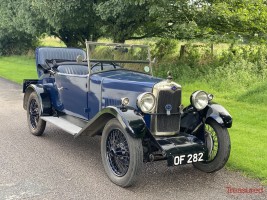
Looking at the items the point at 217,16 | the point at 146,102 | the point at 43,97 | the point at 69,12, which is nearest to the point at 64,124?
the point at 43,97

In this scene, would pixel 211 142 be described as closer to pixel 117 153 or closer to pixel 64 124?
pixel 117 153

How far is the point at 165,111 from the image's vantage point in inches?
183

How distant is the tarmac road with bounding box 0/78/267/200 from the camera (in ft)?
13.3

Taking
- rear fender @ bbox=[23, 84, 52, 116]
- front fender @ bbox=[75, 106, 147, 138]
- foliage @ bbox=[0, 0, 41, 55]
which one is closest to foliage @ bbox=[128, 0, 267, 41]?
rear fender @ bbox=[23, 84, 52, 116]

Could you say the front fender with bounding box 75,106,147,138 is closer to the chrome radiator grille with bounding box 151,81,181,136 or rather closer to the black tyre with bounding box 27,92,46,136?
the chrome radiator grille with bounding box 151,81,181,136

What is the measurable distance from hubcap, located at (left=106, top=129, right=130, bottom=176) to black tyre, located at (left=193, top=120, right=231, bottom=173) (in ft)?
3.71

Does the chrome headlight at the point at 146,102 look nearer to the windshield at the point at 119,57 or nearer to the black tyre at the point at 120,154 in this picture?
Result: the black tyre at the point at 120,154

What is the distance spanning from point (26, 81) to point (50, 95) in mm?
1004

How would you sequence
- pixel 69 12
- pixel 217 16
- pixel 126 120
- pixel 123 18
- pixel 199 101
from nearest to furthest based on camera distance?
1. pixel 126 120
2. pixel 199 101
3. pixel 217 16
4. pixel 123 18
5. pixel 69 12

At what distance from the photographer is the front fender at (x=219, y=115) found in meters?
4.71

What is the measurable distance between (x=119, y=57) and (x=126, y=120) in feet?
6.80

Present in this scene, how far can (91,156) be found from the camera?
5.41 metres

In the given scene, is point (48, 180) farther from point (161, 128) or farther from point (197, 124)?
point (197, 124)

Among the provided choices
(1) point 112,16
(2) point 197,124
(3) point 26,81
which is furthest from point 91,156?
(1) point 112,16
